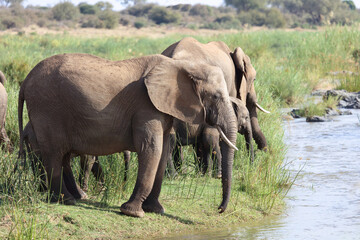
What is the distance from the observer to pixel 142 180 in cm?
580

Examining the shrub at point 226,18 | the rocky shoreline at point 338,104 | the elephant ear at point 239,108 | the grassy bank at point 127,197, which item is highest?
the elephant ear at point 239,108

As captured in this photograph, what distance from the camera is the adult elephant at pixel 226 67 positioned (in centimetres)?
768

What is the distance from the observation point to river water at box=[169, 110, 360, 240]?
20.4ft

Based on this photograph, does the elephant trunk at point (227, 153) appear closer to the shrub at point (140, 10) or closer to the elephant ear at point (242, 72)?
the elephant ear at point (242, 72)

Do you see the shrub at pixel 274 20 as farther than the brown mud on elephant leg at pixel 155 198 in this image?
Yes

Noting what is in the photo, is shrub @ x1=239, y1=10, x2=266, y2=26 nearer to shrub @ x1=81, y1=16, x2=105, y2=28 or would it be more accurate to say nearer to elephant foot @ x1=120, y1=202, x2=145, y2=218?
shrub @ x1=81, y1=16, x2=105, y2=28

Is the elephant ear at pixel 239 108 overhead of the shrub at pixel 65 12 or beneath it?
overhead

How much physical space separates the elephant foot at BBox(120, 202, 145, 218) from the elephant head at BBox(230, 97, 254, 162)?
214 centimetres

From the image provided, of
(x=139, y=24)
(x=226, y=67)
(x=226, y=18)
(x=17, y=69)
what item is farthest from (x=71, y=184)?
(x=226, y=18)

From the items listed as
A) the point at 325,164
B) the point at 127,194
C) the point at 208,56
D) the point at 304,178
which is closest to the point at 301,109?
the point at 325,164

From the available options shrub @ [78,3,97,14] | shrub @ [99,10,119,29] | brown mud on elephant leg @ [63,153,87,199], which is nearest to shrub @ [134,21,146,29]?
shrub @ [99,10,119,29]

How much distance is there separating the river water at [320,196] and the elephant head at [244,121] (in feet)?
2.38

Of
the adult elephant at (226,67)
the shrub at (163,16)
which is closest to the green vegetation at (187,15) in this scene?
the shrub at (163,16)

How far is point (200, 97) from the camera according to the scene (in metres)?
5.84
